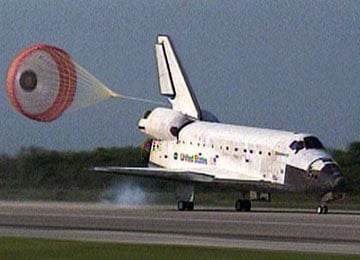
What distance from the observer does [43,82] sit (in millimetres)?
45219

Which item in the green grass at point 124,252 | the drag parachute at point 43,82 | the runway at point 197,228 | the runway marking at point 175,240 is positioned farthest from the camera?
the drag parachute at point 43,82

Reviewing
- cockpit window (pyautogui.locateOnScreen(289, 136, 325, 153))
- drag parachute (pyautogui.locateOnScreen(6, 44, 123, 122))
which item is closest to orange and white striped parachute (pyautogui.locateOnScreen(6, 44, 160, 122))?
drag parachute (pyautogui.locateOnScreen(6, 44, 123, 122))

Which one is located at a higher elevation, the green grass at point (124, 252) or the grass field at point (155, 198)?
the green grass at point (124, 252)

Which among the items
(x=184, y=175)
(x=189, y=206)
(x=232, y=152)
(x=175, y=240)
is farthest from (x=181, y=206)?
(x=175, y=240)

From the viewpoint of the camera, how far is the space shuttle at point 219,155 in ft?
156

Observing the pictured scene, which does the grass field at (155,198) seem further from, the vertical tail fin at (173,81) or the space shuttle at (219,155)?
the vertical tail fin at (173,81)

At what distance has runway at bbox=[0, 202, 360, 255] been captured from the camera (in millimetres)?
28438

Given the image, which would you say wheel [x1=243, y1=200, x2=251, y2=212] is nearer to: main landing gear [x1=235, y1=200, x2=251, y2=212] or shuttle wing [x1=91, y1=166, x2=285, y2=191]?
main landing gear [x1=235, y1=200, x2=251, y2=212]

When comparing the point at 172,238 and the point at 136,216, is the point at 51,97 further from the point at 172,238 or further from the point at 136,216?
the point at 172,238

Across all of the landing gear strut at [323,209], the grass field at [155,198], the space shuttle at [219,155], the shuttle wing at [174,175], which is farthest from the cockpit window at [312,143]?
the grass field at [155,198]

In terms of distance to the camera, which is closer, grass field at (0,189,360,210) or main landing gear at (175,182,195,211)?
main landing gear at (175,182,195,211)

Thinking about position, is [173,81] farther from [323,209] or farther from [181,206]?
[323,209]

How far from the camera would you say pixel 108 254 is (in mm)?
24750

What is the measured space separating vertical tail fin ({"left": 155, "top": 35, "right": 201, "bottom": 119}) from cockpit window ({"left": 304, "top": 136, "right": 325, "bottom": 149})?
7791 mm
